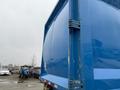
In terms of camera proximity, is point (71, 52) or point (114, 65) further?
point (114, 65)

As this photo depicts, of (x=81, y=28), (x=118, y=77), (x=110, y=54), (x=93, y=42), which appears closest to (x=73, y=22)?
(x=81, y=28)

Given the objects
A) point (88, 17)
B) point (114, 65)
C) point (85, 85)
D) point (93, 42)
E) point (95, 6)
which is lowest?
point (85, 85)

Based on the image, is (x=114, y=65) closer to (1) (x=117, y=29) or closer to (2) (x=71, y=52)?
(1) (x=117, y=29)

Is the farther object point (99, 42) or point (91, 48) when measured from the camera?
point (99, 42)

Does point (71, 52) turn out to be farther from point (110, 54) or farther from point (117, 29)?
point (117, 29)

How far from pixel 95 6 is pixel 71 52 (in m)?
0.74

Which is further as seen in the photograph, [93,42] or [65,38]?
[65,38]

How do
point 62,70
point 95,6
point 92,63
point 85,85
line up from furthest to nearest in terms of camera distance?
1. point 62,70
2. point 95,6
3. point 92,63
4. point 85,85

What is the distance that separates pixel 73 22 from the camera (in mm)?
2275

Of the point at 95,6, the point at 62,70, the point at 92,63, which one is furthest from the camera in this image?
the point at 62,70

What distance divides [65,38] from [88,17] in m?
0.42

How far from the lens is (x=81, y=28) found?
90.2 inches

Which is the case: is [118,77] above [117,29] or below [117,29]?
below

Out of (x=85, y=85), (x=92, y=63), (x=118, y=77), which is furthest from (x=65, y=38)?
(x=118, y=77)
